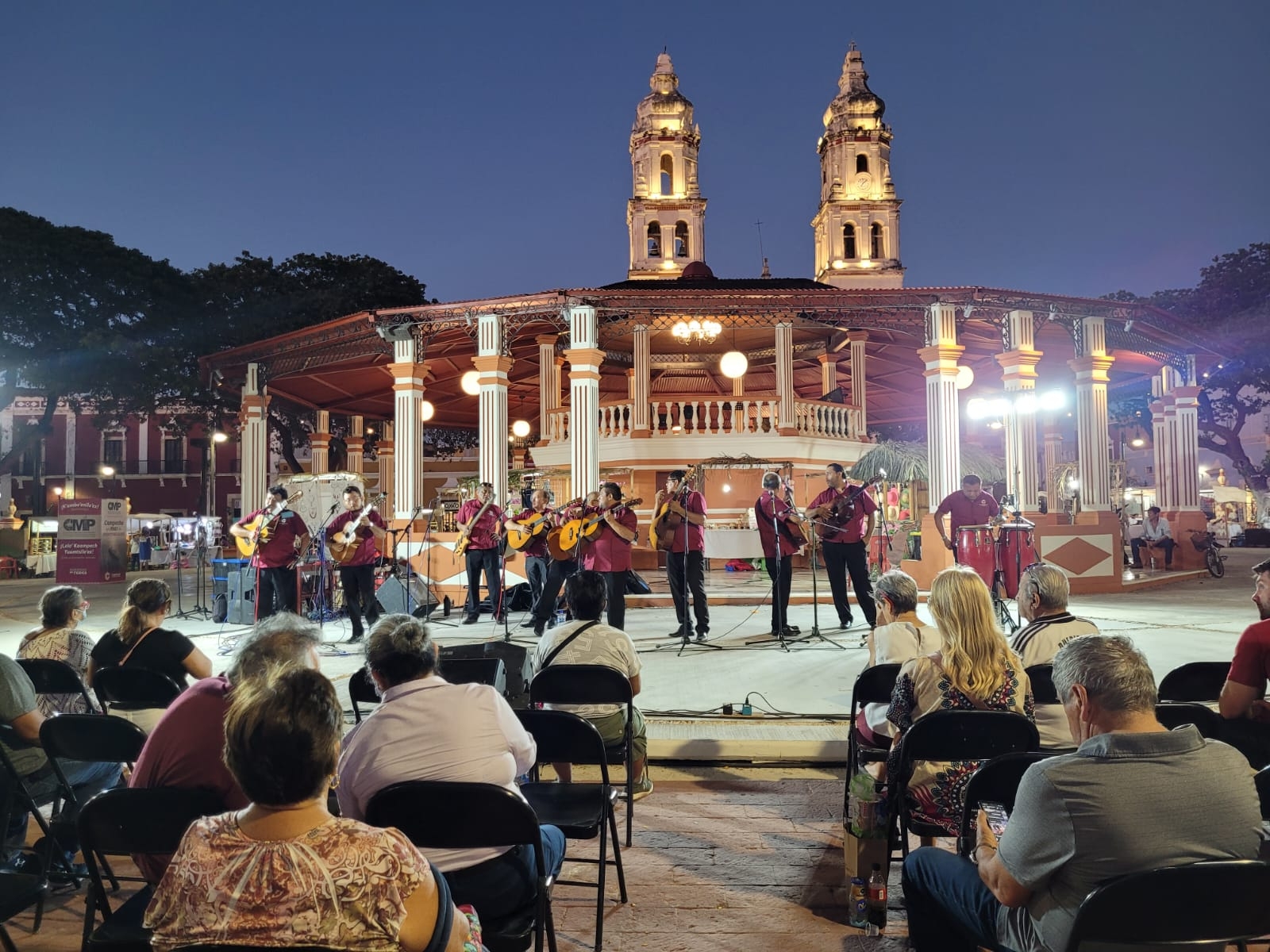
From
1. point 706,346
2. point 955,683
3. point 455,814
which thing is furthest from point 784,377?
point 455,814

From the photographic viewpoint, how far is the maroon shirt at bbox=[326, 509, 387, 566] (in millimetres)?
9594

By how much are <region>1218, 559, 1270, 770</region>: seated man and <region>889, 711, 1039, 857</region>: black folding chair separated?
116 centimetres

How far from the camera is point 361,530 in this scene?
31.5ft

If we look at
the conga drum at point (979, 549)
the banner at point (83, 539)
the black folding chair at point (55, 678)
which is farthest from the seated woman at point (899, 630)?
the banner at point (83, 539)

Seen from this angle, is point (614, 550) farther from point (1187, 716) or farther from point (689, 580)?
point (1187, 716)

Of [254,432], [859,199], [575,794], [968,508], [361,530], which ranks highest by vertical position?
[859,199]

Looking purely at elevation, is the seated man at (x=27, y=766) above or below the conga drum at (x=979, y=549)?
below

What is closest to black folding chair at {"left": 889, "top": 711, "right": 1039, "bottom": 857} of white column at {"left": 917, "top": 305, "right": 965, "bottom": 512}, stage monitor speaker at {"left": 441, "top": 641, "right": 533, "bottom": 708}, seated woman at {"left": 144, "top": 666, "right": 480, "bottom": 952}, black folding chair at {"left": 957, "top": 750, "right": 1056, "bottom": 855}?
black folding chair at {"left": 957, "top": 750, "right": 1056, "bottom": 855}

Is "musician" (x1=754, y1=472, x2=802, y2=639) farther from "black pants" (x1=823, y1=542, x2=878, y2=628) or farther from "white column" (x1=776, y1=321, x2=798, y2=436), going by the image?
"white column" (x1=776, y1=321, x2=798, y2=436)

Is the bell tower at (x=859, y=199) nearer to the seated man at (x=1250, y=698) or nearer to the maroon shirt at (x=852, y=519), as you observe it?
the maroon shirt at (x=852, y=519)

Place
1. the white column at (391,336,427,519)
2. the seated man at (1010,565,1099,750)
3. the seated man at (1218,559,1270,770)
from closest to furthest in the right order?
the seated man at (1218,559,1270,770), the seated man at (1010,565,1099,750), the white column at (391,336,427,519)

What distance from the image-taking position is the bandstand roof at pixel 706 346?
→ 45.6 ft

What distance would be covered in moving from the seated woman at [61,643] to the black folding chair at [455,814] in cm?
277

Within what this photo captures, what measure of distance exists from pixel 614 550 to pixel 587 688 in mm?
4959
